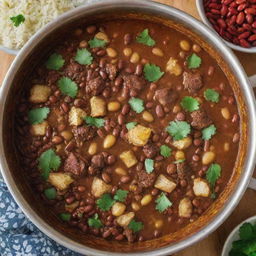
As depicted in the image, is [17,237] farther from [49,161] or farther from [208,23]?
[208,23]

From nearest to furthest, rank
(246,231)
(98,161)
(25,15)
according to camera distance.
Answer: (98,161), (246,231), (25,15)

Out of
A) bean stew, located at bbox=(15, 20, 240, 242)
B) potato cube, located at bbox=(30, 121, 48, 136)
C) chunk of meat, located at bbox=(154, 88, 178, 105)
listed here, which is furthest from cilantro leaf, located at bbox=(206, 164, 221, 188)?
potato cube, located at bbox=(30, 121, 48, 136)

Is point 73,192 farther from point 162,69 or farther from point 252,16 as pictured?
point 252,16

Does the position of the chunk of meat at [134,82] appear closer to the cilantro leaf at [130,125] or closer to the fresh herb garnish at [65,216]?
the cilantro leaf at [130,125]

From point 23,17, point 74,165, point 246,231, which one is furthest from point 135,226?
point 23,17

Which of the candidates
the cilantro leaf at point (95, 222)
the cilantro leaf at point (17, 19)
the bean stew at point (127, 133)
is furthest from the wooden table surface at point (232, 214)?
the cilantro leaf at point (95, 222)

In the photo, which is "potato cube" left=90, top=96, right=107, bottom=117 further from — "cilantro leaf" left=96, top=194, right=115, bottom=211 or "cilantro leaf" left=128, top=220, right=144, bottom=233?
"cilantro leaf" left=128, top=220, right=144, bottom=233
